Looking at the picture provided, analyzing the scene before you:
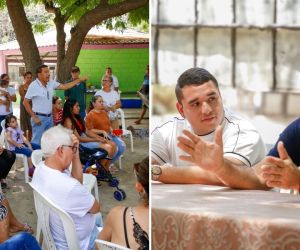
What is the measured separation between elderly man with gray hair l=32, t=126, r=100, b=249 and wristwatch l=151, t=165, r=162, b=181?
1.22m

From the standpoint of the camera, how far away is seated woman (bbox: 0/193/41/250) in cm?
274

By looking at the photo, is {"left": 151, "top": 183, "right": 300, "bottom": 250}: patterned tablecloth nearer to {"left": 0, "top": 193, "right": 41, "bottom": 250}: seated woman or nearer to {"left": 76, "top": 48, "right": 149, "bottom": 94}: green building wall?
{"left": 0, "top": 193, "right": 41, "bottom": 250}: seated woman

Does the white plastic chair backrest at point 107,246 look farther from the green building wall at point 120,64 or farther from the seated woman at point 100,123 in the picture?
the green building wall at point 120,64

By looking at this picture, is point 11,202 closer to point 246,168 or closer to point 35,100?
point 35,100

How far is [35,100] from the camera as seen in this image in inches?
243

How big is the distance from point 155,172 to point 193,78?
0.35 metres

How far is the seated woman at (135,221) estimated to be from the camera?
7.64 feet

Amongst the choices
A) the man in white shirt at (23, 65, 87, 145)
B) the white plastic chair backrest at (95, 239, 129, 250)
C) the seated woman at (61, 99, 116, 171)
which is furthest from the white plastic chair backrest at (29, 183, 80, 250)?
the man in white shirt at (23, 65, 87, 145)

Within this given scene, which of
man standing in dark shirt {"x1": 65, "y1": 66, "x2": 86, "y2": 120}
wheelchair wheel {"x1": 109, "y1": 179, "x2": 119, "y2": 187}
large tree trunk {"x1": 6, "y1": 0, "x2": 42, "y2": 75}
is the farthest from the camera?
large tree trunk {"x1": 6, "y1": 0, "x2": 42, "y2": 75}

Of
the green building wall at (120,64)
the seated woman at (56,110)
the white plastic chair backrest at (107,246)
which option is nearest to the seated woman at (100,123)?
the seated woman at (56,110)

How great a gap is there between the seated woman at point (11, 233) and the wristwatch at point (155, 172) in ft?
4.58

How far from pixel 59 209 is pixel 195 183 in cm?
133

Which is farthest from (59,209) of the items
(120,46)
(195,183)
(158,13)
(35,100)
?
(120,46)

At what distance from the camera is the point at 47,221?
114 inches
